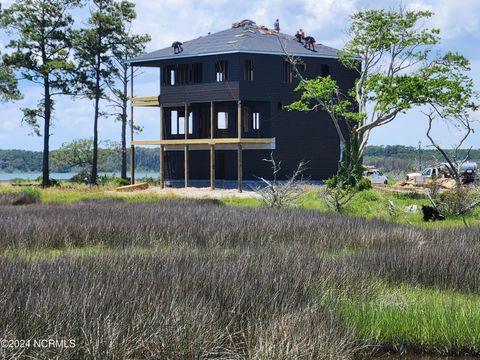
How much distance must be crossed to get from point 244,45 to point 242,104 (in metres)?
3.32

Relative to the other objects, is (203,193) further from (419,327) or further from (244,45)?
(419,327)

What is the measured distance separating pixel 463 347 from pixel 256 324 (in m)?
2.47

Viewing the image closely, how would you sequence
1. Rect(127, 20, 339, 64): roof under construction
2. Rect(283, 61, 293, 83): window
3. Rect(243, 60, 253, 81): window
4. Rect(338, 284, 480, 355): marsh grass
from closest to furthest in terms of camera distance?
Rect(338, 284, 480, 355): marsh grass → Rect(127, 20, 339, 64): roof under construction → Rect(243, 60, 253, 81): window → Rect(283, 61, 293, 83): window

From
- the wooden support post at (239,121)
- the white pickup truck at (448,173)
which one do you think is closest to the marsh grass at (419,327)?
the wooden support post at (239,121)

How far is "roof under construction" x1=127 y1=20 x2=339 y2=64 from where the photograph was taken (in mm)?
37906

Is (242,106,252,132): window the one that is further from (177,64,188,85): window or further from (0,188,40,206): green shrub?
(0,188,40,206): green shrub

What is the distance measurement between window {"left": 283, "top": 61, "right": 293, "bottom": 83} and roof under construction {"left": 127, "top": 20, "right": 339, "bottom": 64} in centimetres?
81

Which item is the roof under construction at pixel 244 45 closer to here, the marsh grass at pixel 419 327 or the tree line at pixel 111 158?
Answer: the tree line at pixel 111 158

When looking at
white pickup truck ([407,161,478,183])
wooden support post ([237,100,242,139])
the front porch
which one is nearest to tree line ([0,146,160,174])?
the front porch

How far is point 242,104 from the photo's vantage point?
39656 mm

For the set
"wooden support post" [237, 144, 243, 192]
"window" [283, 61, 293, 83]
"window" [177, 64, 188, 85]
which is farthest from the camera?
"window" [177, 64, 188, 85]

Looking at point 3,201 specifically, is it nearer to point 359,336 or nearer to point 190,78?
point 190,78

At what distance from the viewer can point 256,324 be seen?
7.38 meters

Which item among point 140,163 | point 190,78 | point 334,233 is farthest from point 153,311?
point 140,163
